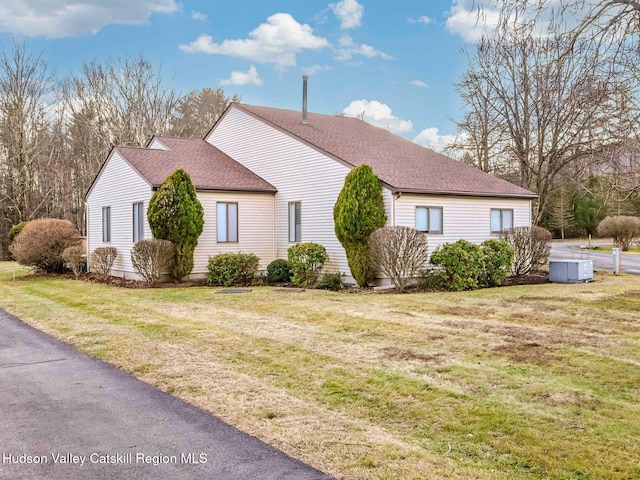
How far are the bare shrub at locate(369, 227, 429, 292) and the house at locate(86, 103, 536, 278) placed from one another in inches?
43.6

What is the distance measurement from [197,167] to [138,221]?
2.68m

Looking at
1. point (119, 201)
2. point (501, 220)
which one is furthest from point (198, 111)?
point (501, 220)

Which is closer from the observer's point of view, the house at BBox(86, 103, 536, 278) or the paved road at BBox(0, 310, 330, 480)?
the paved road at BBox(0, 310, 330, 480)

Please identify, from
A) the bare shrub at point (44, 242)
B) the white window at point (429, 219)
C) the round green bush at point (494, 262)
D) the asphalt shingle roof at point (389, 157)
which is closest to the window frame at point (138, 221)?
the bare shrub at point (44, 242)

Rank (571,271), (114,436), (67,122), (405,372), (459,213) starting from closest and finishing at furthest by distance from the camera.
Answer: (114,436)
(405,372)
(571,271)
(459,213)
(67,122)

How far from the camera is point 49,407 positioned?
5.69 metres

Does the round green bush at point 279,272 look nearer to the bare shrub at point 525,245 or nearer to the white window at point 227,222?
the white window at point 227,222

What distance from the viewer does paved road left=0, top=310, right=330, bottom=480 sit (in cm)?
416

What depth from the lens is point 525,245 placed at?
18328mm

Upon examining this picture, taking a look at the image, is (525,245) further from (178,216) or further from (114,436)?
(114,436)

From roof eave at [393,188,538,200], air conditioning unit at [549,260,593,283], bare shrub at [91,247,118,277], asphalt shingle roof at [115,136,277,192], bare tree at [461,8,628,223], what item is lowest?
air conditioning unit at [549,260,593,283]

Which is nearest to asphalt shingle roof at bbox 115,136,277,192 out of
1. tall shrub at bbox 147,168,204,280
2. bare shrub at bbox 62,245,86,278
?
tall shrub at bbox 147,168,204,280

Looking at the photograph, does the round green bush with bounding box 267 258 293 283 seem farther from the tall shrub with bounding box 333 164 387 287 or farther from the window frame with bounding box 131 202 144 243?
the window frame with bounding box 131 202 144 243

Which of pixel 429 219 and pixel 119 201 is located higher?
pixel 119 201
